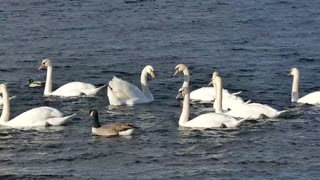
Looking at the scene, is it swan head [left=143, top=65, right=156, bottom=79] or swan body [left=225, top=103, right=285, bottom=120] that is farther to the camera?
swan head [left=143, top=65, right=156, bottom=79]

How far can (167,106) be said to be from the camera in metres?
25.2

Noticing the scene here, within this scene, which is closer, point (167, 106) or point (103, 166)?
point (103, 166)

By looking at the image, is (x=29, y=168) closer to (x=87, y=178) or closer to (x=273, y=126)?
(x=87, y=178)

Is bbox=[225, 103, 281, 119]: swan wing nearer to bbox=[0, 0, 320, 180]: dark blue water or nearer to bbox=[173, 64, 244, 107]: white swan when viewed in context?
bbox=[0, 0, 320, 180]: dark blue water

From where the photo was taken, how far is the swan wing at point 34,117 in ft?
75.2

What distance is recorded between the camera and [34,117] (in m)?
22.9

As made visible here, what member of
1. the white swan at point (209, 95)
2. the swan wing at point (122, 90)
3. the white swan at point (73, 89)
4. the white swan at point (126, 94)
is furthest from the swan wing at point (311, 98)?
the white swan at point (73, 89)

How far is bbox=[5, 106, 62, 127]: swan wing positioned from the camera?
2292cm

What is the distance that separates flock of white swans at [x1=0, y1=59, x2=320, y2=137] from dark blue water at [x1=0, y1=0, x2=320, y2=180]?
9.8 inches

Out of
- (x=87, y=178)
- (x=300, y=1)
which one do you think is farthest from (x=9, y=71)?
(x=300, y=1)

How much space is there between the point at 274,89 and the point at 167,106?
338cm

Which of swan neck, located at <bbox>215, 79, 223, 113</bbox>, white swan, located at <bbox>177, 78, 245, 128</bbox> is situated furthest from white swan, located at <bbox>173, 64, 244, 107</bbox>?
white swan, located at <bbox>177, 78, 245, 128</bbox>

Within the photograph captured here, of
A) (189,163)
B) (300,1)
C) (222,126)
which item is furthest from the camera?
(300,1)

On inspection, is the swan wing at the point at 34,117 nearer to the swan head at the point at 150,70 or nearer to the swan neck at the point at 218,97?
the swan neck at the point at 218,97
